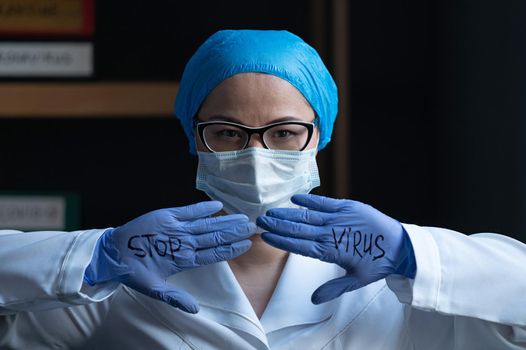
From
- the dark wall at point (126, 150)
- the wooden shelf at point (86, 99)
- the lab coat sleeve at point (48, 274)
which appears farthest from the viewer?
the dark wall at point (126, 150)

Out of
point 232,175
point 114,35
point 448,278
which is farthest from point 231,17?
point 448,278

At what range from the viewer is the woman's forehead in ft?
3.53

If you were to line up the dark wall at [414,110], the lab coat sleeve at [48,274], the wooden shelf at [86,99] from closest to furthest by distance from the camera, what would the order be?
the lab coat sleeve at [48,274] → the wooden shelf at [86,99] → the dark wall at [414,110]

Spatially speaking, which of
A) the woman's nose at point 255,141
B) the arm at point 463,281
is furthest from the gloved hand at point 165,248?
the arm at point 463,281

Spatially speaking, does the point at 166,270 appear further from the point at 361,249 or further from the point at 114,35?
the point at 114,35

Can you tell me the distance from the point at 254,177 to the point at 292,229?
9cm

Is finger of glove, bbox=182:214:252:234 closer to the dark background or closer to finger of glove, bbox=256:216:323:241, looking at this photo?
finger of glove, bbox=256:216:323:241

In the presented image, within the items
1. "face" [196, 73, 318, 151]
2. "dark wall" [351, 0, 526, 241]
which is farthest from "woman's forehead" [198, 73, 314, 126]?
"dark wall" [351, 0, 526, 241]

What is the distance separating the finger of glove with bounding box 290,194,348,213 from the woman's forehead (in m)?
0.11

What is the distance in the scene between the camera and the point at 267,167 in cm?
108

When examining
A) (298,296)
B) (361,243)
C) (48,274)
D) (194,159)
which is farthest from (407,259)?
(194,159)

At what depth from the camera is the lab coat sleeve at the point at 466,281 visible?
1012mm

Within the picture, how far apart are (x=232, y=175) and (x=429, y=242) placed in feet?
0.84

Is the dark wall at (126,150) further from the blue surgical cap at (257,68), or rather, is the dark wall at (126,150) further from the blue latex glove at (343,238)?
the blue latex glove at (343,238)
